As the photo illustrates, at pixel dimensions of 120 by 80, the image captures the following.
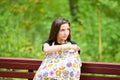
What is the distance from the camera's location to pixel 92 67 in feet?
16.3

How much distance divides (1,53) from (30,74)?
224 centimetres

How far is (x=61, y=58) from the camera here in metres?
4.56

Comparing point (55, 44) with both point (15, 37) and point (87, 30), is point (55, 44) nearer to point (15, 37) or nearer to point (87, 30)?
point (15, 37)

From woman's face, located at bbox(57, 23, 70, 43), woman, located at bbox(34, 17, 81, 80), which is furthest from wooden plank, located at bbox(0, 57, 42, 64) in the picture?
woman's face, located at bbox(57, 23, 70, 43)

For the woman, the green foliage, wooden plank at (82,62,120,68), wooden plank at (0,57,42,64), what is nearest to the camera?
the woman

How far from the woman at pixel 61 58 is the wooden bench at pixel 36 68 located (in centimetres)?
42

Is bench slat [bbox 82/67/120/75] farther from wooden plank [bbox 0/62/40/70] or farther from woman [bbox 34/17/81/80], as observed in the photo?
wooden plank [bbox 0/62/40/70]

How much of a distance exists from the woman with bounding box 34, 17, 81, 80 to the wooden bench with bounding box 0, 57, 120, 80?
0.42 m

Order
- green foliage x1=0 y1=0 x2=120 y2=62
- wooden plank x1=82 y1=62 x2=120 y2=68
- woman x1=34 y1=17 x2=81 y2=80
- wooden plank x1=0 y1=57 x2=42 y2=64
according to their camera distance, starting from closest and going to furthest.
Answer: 1. woman x1=34 y1=17 x2=81 y2=80
2. wooden plank x1=82 y1=62 x2=120 y2=68
3. wooden plank x1=0 y1=57 x2=42 y2=64
4. green foliage x1=0 y1=0 x2=120 y2=62

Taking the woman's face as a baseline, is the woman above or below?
below

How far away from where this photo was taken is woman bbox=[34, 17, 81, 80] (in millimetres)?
4516

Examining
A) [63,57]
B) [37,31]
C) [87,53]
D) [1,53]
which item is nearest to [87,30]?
[87,53]

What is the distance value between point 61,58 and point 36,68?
0.71 m

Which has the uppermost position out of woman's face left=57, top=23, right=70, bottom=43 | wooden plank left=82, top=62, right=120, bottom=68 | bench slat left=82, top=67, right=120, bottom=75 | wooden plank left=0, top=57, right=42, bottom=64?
woman's face left=57, top=23, right=70, bottom=43
